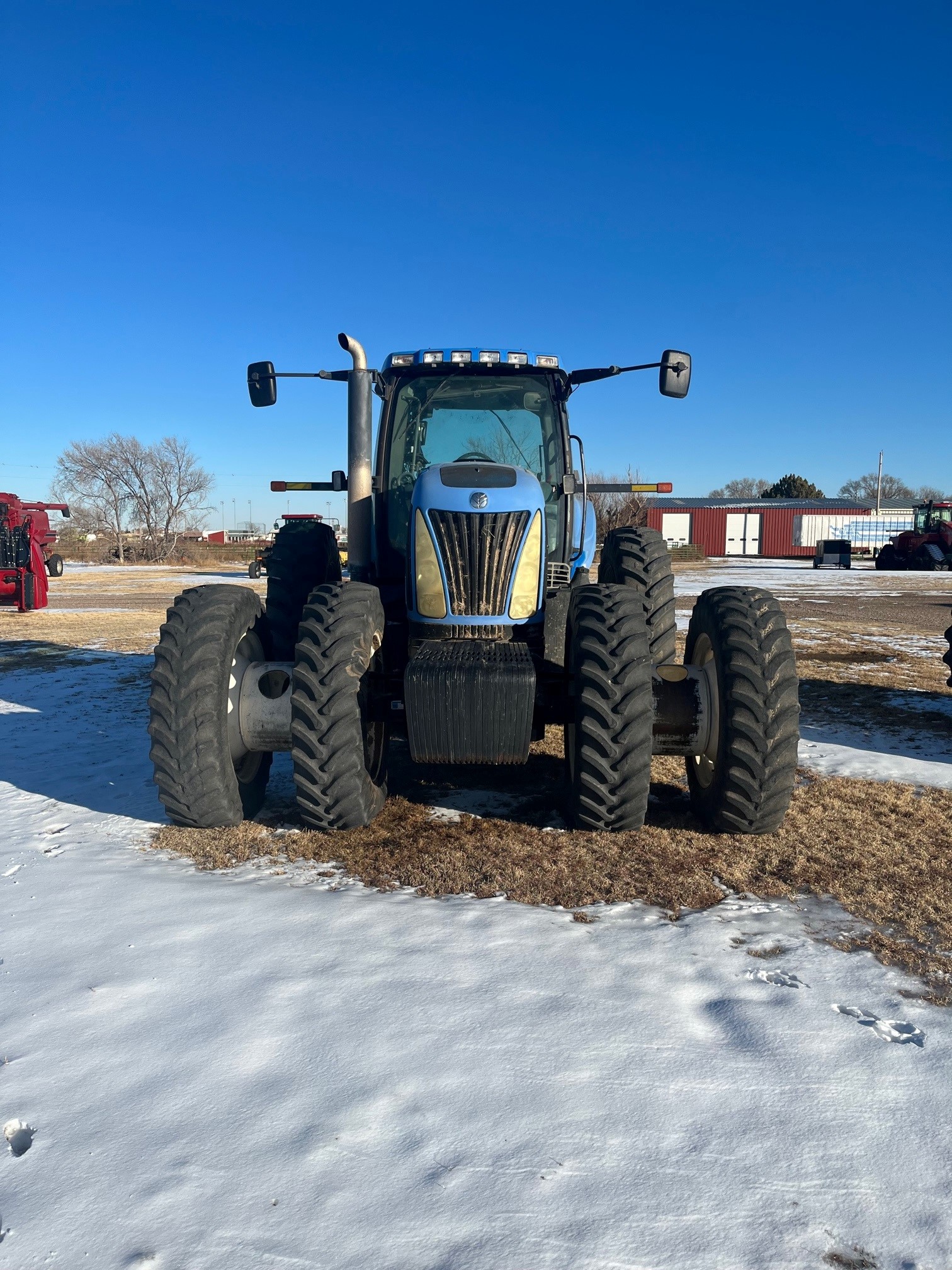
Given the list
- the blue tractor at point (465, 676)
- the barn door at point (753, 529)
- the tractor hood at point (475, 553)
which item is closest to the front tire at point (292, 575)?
the blue tractor at point (465, 676)

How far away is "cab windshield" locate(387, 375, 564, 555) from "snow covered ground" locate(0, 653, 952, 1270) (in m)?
2.97

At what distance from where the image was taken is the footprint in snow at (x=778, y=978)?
111 inches

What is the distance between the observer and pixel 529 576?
175 inches

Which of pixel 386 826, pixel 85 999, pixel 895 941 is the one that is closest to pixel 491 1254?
pixel 85 999

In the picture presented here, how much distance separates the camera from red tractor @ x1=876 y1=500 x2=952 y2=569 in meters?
36.2

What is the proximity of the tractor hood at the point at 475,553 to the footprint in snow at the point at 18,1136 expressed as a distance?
2803 millimetres

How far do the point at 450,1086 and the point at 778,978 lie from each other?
123 cm

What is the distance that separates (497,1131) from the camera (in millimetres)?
2098

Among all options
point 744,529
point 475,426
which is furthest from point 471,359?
point 744,529

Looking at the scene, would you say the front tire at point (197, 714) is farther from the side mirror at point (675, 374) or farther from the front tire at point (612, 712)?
the side mirror at point (675, 374)

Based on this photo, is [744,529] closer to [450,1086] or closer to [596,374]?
[596,374]

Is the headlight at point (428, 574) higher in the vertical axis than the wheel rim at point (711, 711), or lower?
higher

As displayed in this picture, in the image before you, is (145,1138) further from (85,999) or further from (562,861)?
(562,861)

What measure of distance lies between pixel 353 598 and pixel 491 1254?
280 cm
